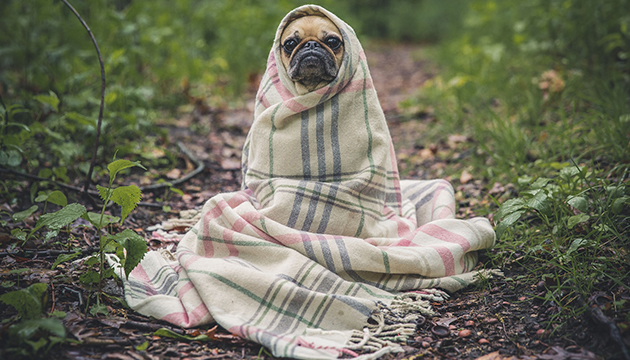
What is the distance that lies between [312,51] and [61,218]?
1273 mm

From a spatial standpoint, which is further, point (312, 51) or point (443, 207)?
point (443, 207)

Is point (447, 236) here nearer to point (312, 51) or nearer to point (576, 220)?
point (576, 220)

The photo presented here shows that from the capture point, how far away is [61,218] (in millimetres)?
1807

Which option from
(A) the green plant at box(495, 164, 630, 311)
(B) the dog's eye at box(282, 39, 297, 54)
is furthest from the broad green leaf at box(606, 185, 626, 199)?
(B) the dog's eye at box(282, 39, 297, 54)

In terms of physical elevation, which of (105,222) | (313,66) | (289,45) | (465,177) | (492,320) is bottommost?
(492,320)

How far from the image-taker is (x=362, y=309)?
1887 millimetres

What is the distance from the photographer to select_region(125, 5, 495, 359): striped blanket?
6.19 feet

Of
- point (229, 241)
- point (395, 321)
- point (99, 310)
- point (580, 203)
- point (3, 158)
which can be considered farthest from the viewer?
point (3, 158)

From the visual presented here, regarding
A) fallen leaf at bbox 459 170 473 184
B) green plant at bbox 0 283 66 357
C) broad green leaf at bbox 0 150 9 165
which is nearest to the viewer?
green plant at bbox 0 283 66 357

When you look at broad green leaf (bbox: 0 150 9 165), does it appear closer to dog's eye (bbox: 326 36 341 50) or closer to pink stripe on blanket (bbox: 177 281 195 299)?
pink stripe on blanket (bbox: 177 281 195 299)

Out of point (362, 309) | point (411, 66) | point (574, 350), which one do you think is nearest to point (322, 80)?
point (362, 309)

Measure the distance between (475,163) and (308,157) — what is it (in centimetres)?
171

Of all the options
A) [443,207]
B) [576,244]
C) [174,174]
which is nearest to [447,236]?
[443,207]

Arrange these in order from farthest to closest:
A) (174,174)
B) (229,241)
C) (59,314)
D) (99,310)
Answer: (174,174) → (229,241) → (99,310) → (59,314)
